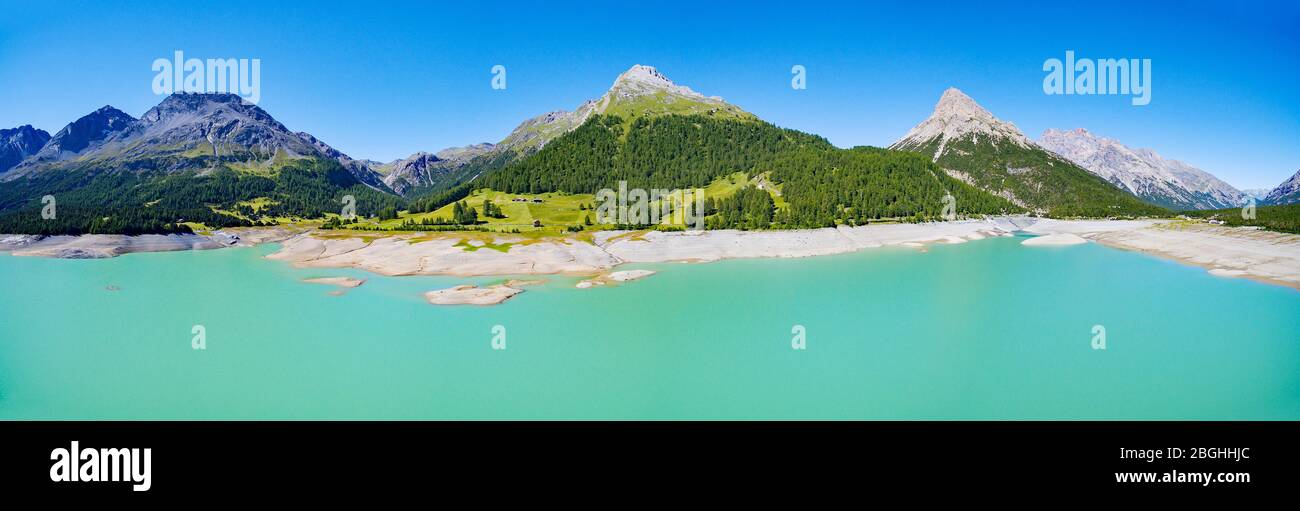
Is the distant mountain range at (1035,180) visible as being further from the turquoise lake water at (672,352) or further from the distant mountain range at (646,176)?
the turquoise lake water at (672,352)

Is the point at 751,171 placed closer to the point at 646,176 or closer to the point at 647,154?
the point at 646,176

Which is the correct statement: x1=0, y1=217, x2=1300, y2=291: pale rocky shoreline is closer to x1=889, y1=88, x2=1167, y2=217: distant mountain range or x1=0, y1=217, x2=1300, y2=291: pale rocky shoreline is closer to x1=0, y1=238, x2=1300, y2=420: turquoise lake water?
x1=0, y1=238, x2=1300, y2=420: turquoise lake water

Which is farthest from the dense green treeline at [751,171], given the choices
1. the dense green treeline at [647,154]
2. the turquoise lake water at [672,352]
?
the turquoise lake water at [672,352]

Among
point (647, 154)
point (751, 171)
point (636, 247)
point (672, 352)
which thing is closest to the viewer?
point (672, 352)

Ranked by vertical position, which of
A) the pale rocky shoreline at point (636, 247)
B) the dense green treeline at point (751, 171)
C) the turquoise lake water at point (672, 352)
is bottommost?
the turquoise lake water at point (672, 352)

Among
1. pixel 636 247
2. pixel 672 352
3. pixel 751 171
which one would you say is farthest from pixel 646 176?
pixel 672 352

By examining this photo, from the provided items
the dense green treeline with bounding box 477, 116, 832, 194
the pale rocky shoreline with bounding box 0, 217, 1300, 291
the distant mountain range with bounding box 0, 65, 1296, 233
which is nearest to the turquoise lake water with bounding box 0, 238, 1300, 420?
the pale rocky shoreline with bounding box 0, 217, 1300, 291
